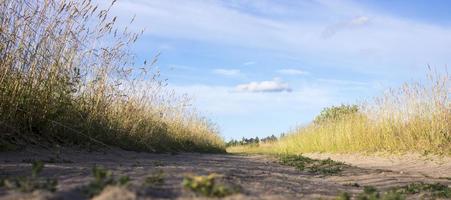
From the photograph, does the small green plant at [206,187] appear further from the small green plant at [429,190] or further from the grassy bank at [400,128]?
the grassy bank at [400,128]

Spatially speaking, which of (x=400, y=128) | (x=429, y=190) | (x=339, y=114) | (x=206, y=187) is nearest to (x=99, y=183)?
(x=206, y=187)

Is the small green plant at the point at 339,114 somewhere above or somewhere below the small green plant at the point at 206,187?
above

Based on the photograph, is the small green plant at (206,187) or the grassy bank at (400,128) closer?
the small green plant at (206,187)

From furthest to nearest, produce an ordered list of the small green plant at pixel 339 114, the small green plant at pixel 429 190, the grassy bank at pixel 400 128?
the small green plant at pixel 339 114 → the grassy bank at pixel 400 128 → the small green plant at pixel 429 190

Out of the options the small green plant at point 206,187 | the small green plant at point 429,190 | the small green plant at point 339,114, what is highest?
the small green plant at point 339,114

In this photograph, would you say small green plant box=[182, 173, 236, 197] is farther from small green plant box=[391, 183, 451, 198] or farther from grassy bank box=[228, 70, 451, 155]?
grassy bank box=[228, 70, 451, 155]

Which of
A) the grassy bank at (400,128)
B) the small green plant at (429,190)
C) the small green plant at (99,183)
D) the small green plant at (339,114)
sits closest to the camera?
the small green plant at (99,183)

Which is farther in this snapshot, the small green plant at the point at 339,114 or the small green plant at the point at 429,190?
the small green plant at the point at 339,114

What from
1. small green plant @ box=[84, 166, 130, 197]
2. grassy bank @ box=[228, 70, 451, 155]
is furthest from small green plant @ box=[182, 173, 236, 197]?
grassy bank @ box=[228, 70, 451, 155]

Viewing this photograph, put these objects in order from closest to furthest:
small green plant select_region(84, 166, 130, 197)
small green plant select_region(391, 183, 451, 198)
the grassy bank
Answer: small green plant select_region(84, 166, 130, 197)
small green plant select_region(391, 183, 451, 198)
the grassy bank

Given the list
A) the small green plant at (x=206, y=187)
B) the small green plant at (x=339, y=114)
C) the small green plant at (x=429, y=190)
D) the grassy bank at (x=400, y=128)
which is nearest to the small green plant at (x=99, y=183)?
the small green plant at (x=206, y=187)

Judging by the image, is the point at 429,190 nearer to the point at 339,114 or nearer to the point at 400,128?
the point at 400,128

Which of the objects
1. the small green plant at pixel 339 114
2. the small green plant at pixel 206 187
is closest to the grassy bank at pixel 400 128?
the small green plant at pixel 339 114

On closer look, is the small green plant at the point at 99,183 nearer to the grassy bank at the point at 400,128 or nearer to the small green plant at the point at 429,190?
the small green plant at the point at 429,190
